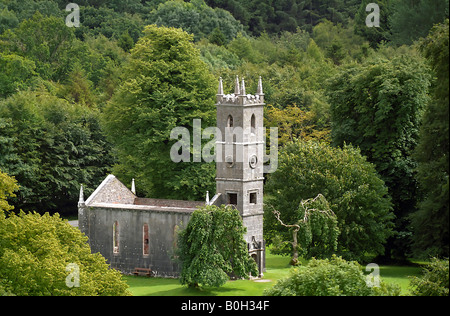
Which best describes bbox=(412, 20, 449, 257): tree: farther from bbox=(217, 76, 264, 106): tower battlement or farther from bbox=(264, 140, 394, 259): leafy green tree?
bbox=(217, 76, 264, 106): tower battlement

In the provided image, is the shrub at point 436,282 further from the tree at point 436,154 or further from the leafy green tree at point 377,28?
the leafy green tree at point 377,28

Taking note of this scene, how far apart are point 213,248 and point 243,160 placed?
5.87 m

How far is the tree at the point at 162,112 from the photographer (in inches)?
3282

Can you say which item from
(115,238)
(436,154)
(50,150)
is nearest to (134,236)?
(115,238)

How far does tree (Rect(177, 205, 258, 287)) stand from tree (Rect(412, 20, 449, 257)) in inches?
351

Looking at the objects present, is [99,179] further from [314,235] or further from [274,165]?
[314,235]

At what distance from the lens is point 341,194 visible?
247 ft

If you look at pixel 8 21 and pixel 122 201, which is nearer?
pixel 122 201

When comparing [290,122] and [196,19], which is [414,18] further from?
[196,19]

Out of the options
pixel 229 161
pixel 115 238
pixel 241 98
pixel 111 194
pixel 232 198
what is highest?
pixel 241 98

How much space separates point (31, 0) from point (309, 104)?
4692 centimetres

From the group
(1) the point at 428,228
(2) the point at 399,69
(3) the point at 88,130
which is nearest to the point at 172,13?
(3) the point at 88,130

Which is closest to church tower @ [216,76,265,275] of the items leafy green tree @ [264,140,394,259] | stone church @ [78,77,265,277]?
stone church @ [78,77,265,277]

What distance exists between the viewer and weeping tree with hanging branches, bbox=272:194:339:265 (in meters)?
72.6
